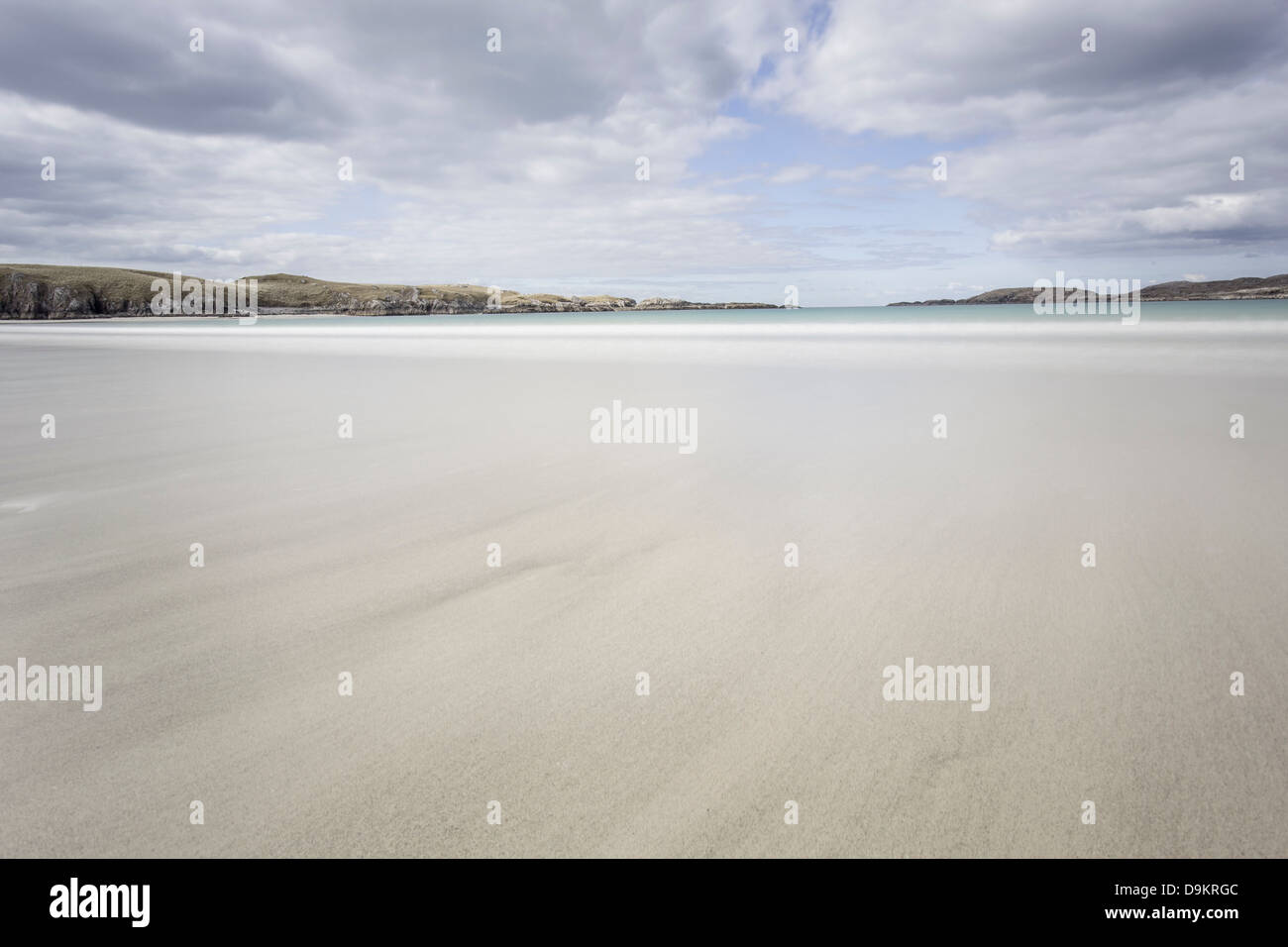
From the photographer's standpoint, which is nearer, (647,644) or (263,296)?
(647,644)

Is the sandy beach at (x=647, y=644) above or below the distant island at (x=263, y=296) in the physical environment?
below

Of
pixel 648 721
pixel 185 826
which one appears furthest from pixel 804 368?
pixel 185 826

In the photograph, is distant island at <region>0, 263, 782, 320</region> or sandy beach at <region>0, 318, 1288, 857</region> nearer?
sandy beach at <region>0, 318, 1288, 857</region>

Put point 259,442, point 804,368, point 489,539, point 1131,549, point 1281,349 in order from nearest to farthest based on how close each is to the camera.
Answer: point 1131,549
point 489,539
point 259,442
point 804,368
point 1281,349

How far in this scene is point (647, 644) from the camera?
344 cm

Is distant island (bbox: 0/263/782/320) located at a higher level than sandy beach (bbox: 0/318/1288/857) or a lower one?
higher

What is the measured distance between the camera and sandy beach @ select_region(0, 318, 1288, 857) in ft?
7.55

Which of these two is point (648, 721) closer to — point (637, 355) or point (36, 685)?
point (36, 685)

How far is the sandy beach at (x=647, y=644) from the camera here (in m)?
2.30

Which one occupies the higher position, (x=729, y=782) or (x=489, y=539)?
(x=489, y=539)

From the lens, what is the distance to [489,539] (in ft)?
16.3

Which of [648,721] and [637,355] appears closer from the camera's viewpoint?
[648,721]
